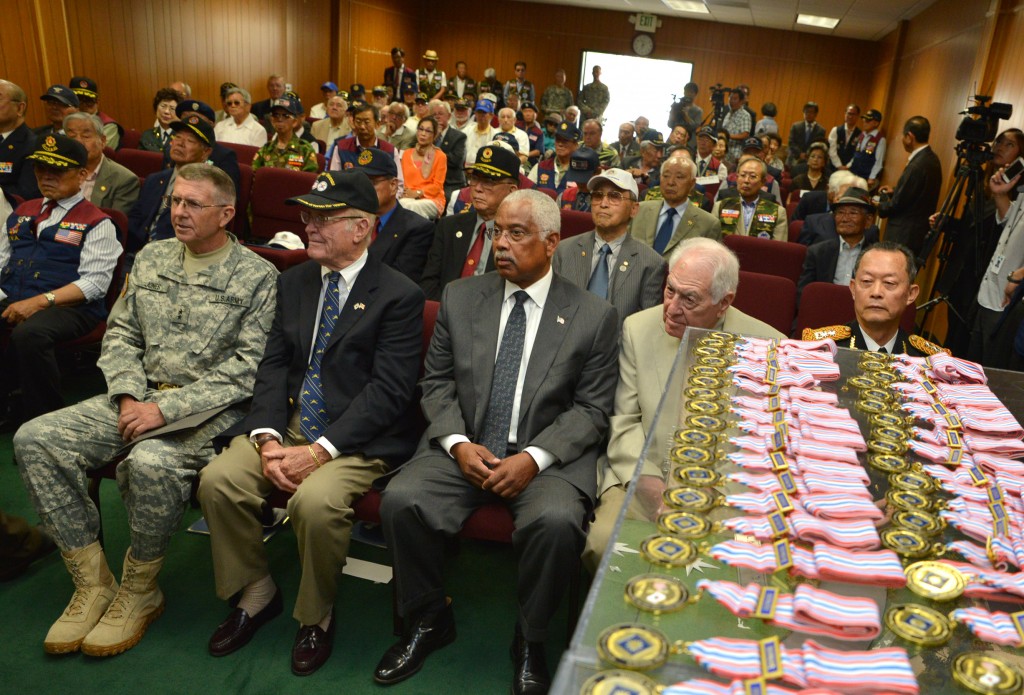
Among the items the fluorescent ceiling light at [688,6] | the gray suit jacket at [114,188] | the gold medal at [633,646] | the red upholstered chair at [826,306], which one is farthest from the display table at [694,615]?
the fluorescent ceiling light at [688,6]

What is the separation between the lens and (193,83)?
8.86 metres

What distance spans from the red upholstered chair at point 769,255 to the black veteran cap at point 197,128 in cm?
277

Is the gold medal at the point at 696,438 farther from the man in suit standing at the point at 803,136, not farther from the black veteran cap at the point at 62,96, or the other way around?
the man in suit standing at the point at 803,136

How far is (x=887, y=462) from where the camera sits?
1401 mm

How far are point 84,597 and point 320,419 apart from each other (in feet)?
2.69

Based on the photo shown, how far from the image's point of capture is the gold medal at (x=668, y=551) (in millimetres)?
1073

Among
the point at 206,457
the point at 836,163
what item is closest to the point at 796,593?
the point at 206,457

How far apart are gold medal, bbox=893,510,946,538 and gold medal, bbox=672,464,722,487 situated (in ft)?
0.96

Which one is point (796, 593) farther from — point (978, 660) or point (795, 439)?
point (795, 439)

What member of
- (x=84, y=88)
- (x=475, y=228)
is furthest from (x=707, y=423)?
(x=84, y=88)

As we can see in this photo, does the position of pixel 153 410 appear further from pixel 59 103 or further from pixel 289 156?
pixel 59 103

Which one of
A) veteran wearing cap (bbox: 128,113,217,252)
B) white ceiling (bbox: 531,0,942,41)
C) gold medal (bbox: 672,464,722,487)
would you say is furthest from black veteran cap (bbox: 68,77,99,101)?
white ceiling (bbox: 531,0,942,41)

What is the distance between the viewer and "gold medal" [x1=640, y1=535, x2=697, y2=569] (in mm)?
1073

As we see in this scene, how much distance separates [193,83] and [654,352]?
8.55m
